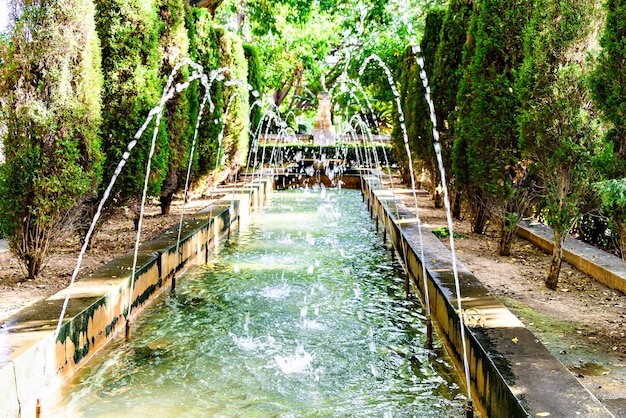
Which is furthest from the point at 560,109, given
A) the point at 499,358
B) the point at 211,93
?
the point at 211,93

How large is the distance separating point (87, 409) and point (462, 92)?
705 centimetres

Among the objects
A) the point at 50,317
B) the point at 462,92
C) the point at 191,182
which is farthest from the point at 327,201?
the point at 50,317

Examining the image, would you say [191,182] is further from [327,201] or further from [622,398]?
[622,398]

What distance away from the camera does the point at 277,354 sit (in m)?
4.64

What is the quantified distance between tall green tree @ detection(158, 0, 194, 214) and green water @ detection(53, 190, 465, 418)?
11.6 ft

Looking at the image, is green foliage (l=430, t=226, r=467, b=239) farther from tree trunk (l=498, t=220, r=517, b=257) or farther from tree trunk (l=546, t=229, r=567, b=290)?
tree trunk (l=546, t=229, r=567, b=290)

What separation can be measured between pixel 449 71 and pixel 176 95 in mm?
4839

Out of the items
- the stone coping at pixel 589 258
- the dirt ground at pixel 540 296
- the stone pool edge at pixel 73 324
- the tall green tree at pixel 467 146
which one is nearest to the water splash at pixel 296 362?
the stone pool edge at pixel 73 324

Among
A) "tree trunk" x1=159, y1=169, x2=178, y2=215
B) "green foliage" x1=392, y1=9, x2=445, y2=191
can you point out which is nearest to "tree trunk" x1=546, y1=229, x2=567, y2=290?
"green foliage" x1=392, y1=9, x2=445, y2=191

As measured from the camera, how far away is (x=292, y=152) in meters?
27.7

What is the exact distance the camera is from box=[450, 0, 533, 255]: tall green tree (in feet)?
25.1

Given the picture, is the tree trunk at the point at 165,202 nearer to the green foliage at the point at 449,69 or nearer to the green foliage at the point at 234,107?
the green foliage at the point at 234,107

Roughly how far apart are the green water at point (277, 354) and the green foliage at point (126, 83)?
163 centimetres

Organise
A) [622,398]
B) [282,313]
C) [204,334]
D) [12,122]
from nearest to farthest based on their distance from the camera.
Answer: [622,398] < [204,334] < [282,313] < [12,122]
